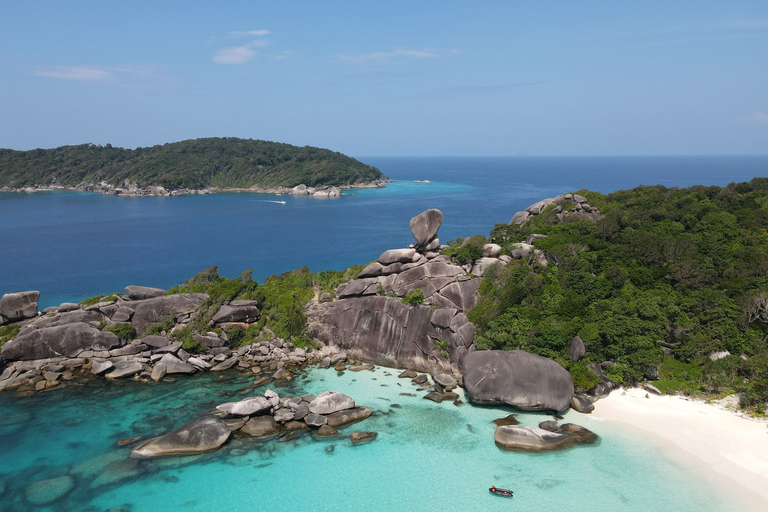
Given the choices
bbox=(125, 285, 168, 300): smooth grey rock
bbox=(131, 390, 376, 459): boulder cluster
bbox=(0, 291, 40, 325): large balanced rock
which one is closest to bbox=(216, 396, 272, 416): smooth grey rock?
bbox=(131, 390, 376, 459): boulder cluster

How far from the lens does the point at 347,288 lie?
36.6m

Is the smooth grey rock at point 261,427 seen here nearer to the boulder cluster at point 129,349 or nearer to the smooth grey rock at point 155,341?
the boulder cluster at point 129,349

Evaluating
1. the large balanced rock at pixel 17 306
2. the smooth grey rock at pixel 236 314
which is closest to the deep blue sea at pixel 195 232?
the large balanced rock at pixel 17 306

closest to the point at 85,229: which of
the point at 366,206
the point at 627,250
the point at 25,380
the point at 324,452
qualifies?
the point at 366,206

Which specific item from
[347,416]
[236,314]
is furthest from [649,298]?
[236,314]

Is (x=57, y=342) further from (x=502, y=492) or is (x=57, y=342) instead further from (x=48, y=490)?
(x=502, y=492)

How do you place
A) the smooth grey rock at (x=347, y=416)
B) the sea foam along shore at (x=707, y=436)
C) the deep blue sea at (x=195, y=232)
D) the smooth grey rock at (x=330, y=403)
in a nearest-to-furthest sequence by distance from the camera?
the sea foam along shore at (x=707, y=436) → the smooth grey rock at (x=347, y=416) → the smooth grey rock at (x=330, y=403) → the deep blue sea at (x=195, y=232)

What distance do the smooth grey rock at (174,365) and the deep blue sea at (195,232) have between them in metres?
26.1

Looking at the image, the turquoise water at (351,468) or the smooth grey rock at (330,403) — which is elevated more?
the smooth grey rock at (330,403)

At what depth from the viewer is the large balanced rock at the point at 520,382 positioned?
25.6 metres

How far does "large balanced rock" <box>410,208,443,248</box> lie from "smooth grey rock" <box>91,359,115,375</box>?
947 inches

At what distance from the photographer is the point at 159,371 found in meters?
30.9

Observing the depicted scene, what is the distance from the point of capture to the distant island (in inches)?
6609

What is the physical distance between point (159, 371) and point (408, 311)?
1776cm
